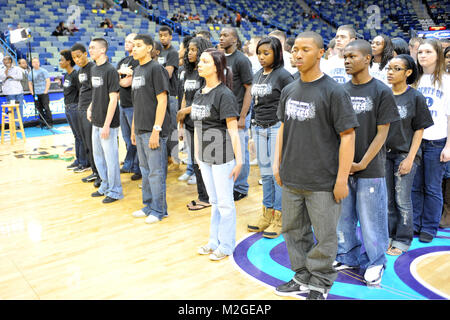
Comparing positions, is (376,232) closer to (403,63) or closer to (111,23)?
(403,63)

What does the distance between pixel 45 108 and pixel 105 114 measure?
5548 mm

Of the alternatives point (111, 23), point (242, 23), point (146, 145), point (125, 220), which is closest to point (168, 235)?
point (125, 220)

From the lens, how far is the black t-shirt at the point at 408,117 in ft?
10.0

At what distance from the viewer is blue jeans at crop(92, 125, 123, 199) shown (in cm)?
448

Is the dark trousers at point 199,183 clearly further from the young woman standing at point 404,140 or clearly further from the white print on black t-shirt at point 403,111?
the white print on black t-shirt at point 403,111

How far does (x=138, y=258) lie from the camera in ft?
10.7

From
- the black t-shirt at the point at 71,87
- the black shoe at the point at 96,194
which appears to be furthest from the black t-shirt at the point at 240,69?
the black t-shirt at the point at 71,87

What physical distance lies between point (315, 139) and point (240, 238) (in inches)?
61.7

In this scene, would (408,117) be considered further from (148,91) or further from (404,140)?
(148,91)

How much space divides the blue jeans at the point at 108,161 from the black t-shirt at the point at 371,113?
267cm

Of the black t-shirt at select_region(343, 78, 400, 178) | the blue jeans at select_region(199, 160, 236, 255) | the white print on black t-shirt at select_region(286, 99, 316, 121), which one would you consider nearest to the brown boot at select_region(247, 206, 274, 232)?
the blue jeans at select_region(199, 160, 236, 255)

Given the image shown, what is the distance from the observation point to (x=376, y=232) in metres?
2.72

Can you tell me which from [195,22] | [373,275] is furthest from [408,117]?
[195,22]

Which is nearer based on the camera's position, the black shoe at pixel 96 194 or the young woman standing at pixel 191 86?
the young woman standing at pixel 191 86
